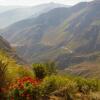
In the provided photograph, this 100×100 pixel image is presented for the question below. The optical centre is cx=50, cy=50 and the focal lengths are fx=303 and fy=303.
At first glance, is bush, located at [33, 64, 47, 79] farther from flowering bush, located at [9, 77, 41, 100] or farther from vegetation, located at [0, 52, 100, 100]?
flowering bush, located at [9, 77, 41, 100]

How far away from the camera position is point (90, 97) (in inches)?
551

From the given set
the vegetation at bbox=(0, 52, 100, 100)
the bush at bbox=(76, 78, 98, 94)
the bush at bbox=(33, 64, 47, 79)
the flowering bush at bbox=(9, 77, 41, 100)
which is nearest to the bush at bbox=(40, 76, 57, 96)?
the vegetation at bbox=(0, 52, 100, 100)

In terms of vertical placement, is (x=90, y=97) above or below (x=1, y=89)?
below

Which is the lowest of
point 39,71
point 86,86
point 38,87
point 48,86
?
A: point 86,86

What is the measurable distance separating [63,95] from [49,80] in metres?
0.94

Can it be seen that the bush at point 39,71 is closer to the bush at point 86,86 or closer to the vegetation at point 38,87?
the vegetation at point 38,87

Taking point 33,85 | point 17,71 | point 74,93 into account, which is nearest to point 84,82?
point 74,93

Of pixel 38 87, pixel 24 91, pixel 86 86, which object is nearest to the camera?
pixel 24 91

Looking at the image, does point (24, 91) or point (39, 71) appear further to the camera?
point (39, 71)

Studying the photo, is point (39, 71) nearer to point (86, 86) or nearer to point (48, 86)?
point (86, 86)

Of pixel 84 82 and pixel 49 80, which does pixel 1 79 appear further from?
pixel 84 82

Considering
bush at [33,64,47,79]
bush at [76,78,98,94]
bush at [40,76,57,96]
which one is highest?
bush at [33,64,47,79]

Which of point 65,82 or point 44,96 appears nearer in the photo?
point 44,96

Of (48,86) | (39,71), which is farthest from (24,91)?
(39,71)
